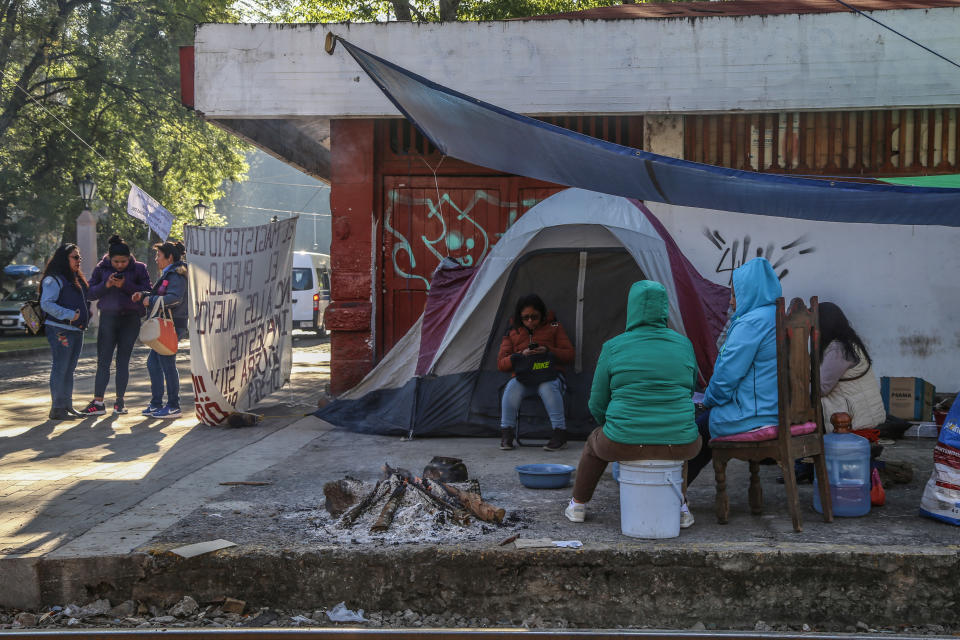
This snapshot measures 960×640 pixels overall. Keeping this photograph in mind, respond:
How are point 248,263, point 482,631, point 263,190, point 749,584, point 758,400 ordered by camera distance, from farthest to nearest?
point 263,190
point 248,263
point 758,400
point 749,584
point 482,631

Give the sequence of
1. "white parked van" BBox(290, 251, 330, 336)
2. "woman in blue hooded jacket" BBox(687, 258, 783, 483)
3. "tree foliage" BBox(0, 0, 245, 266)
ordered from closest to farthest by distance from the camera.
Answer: "woman in blue hooded jacket" BBox(687, 258, 783, 483)
"white parked van" BBox(290, 251, 330, 336)
"tree foliage" BBox(0, 0, 245, 266)

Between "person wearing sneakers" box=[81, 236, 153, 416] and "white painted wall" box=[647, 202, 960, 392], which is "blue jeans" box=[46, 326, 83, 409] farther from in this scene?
"white painted wall" box=[647, 202, 960, 392]

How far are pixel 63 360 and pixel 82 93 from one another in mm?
21144

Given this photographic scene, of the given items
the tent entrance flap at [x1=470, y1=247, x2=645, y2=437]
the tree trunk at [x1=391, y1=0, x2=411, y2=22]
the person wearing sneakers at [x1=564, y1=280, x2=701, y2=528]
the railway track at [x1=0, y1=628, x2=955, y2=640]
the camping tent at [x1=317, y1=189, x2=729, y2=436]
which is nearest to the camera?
the railway track at [x1=0, y1=628, x2=955, y2=640]

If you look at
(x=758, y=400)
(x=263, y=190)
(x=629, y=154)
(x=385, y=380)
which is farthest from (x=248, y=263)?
(x=263, y=190)

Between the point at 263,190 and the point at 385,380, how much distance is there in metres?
106

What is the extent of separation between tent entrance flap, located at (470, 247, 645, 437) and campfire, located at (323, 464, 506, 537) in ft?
8.08

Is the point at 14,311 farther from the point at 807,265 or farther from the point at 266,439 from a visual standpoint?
the point at 807,265

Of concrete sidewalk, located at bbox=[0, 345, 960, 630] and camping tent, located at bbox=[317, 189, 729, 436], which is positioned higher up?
camping tent, located at bbox=[317, 189, 729, 436]

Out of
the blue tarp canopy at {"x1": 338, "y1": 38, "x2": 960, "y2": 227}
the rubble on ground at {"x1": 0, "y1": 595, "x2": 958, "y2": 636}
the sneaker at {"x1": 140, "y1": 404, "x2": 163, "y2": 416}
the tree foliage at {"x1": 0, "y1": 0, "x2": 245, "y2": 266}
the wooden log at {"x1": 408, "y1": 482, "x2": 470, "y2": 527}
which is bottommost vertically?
the rubble on ground at {"x1": 0, "y1": 595, "x2": 958, "y2": 636}

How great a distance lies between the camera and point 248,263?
8.59m

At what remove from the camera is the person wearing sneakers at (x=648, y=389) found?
14.5 feet

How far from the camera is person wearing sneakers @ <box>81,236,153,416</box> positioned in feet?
28.6

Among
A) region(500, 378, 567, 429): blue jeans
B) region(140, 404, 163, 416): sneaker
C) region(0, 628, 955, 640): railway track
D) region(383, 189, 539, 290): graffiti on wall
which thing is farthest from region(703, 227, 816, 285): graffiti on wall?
region(140, 404, 163, 416): sneaker
